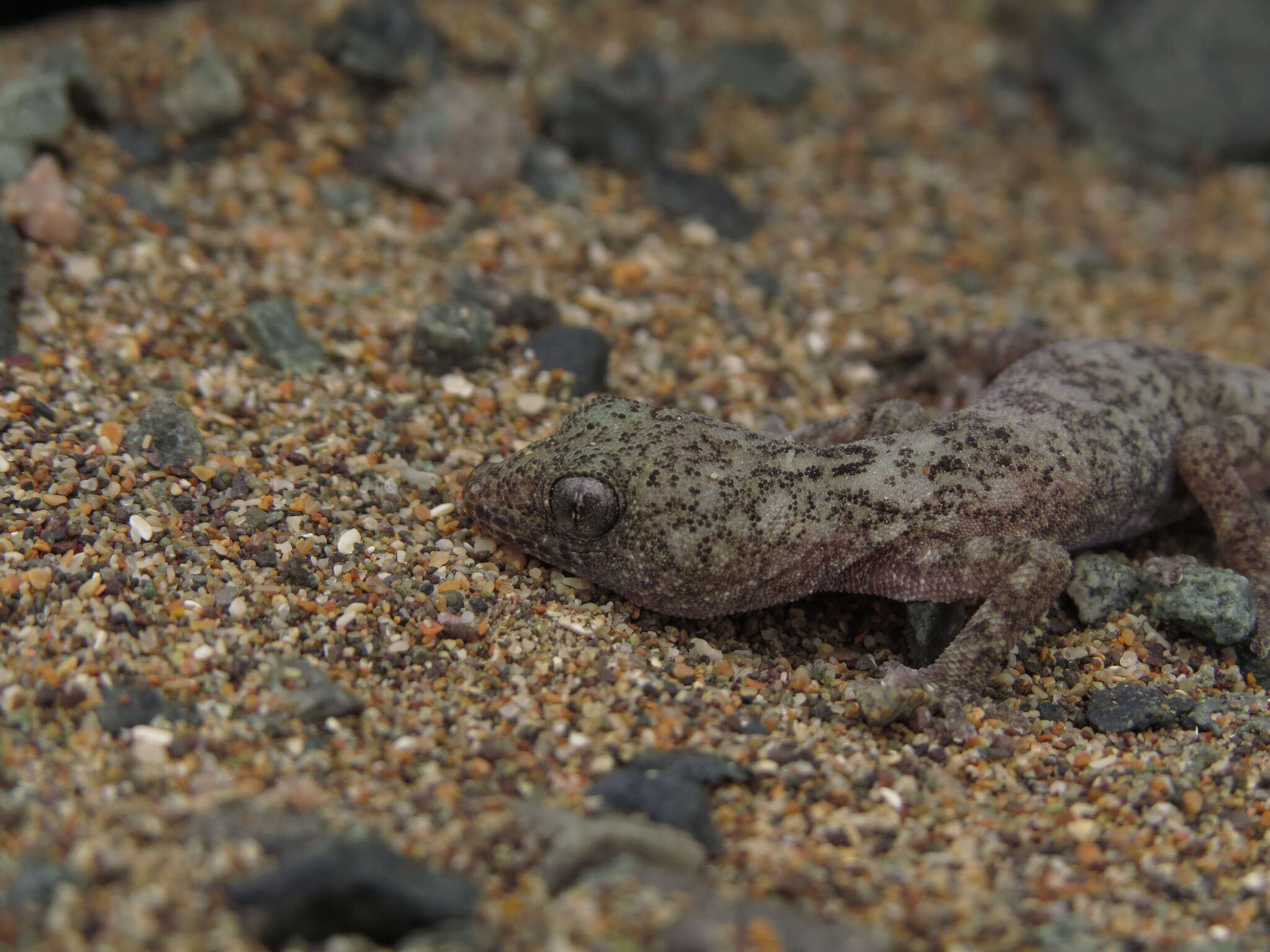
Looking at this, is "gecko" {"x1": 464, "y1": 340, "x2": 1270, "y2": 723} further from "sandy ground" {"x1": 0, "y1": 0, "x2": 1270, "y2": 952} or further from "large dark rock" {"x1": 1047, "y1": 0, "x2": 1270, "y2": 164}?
"large dark rock" {"x1": 1047, "y1": 0, "x2": 1270, "y2": 164}

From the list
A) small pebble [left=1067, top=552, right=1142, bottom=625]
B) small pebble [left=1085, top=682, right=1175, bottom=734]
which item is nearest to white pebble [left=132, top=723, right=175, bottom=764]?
small pebble [left=1085, top=682, right=1175, bottom=734]

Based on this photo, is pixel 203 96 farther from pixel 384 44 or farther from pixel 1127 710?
pixel 1127 710

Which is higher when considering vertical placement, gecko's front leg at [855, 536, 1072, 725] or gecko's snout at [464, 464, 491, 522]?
gecko's front leg at [855, 536, 1072, 725]

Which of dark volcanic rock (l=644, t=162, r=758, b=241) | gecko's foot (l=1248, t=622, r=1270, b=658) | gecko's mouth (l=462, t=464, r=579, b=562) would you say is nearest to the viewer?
gecko's mouth (l=462, t=464, r=579, b=562)

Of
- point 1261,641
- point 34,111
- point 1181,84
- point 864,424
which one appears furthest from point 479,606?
point 1181,84

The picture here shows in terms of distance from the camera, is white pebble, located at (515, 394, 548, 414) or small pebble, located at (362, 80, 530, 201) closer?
white pebble, located at (515, 394, 548, 414)

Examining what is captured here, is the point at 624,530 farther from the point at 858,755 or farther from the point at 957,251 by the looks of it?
the point at 957,251
